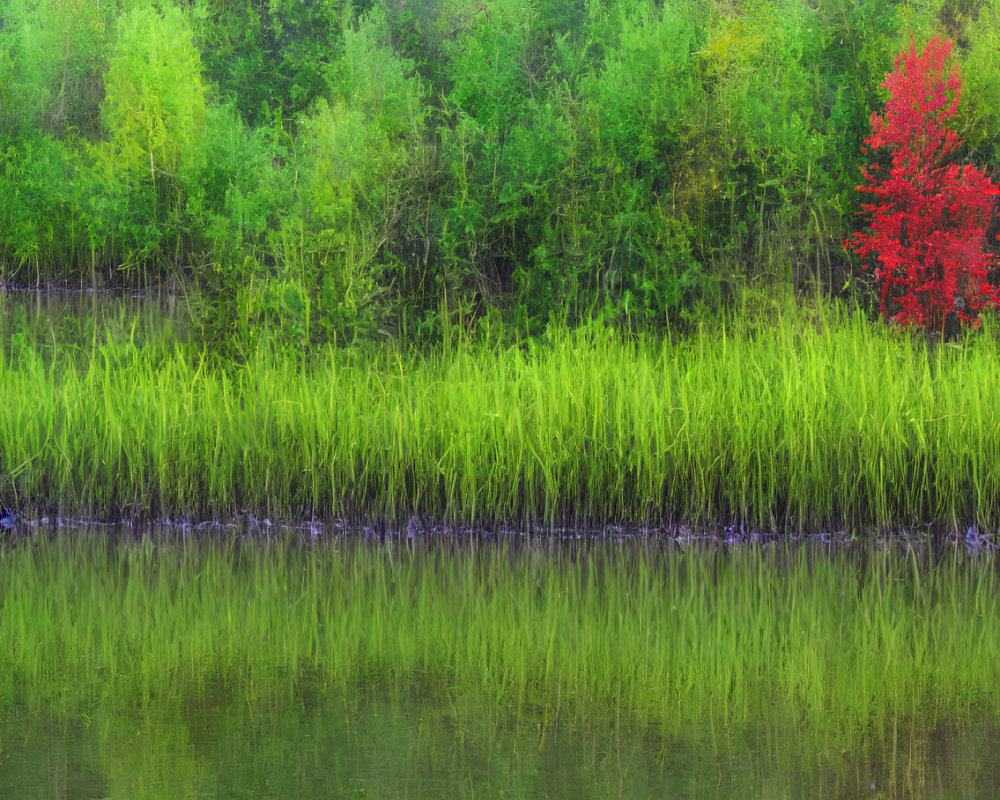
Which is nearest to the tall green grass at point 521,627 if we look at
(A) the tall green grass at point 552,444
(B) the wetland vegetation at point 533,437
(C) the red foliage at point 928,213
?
(B) the wetland vegetation at point 533,437

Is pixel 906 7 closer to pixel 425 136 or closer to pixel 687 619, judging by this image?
pixel 425 136

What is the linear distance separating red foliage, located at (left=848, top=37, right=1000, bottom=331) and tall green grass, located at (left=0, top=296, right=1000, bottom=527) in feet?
7.75

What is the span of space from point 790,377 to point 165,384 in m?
3.85

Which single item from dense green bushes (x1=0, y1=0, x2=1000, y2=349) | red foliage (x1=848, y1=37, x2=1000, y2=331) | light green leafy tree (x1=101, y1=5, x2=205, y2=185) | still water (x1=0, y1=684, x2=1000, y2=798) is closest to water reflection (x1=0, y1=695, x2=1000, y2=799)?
still water (x1=0, y1=684, x2=1000, y2=798)

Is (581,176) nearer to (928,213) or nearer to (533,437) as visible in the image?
(928,213)

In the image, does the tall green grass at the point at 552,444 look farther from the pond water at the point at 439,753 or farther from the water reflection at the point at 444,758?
the water reflection at the point at 444,758

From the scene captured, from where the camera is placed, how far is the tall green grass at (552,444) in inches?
267

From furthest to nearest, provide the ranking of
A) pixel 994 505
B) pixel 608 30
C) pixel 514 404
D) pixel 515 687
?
pixel 608 30 → pixel 514 404 → pixel 994 505 → pixel 515 687

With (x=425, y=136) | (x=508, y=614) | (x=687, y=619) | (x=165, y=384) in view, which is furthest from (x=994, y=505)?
(x=425, y=136)

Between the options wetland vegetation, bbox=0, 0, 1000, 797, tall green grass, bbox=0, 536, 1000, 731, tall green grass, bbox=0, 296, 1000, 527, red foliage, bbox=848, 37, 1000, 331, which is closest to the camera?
wetland vegetation, bbox=0, 0, 1000, 797

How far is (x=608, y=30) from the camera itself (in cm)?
1270

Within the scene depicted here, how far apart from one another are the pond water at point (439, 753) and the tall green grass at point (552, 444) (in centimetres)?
296

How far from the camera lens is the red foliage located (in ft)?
32.4

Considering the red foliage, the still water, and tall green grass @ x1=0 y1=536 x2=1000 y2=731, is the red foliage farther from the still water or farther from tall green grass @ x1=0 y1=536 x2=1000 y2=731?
the still water
